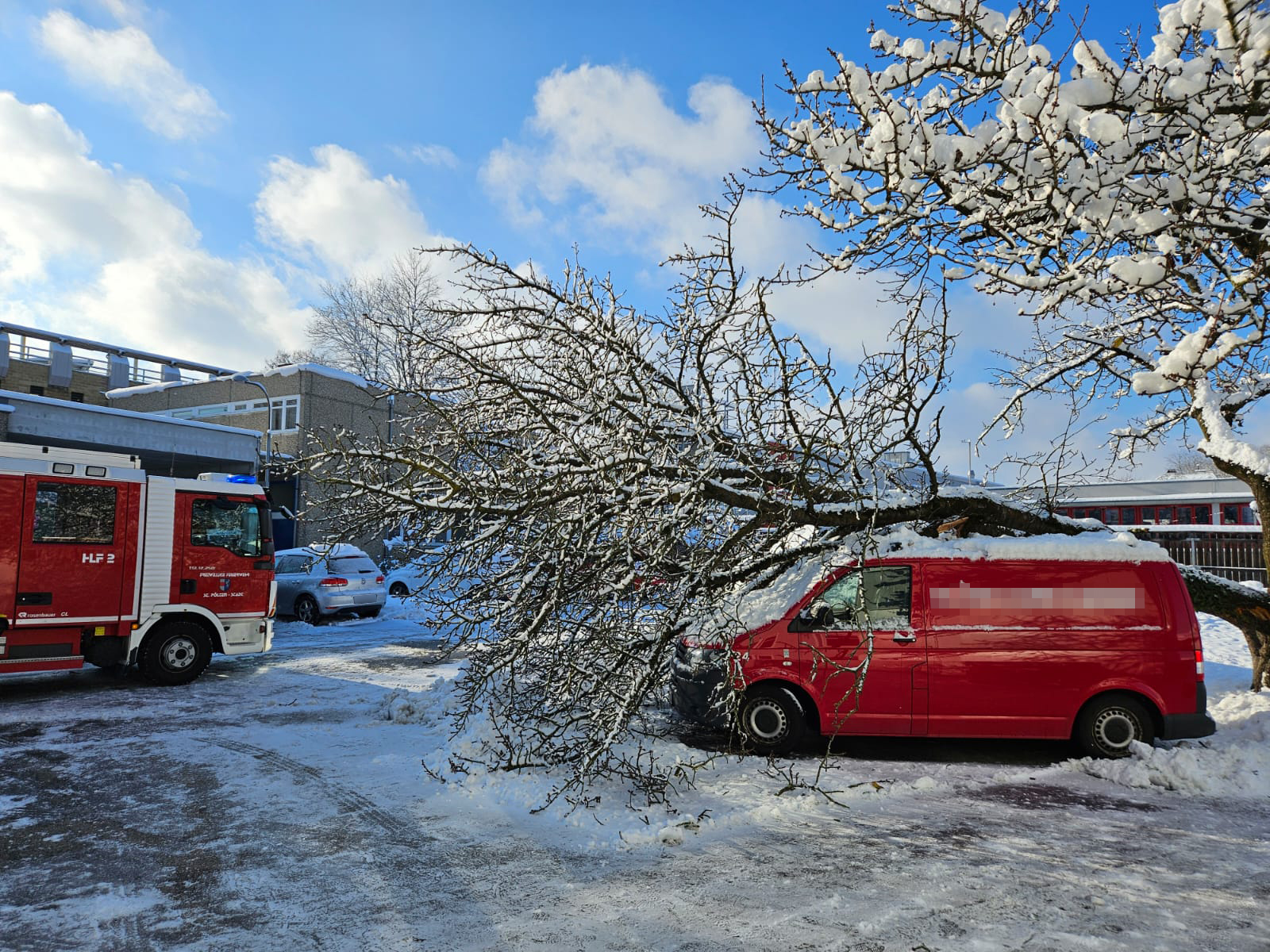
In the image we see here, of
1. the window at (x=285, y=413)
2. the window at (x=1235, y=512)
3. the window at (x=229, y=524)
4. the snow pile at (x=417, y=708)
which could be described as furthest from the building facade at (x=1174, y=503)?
the window at (x=285, y=413)

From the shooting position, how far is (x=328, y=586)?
17.4 metres

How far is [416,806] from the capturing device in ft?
18.3

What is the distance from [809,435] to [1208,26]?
345cm

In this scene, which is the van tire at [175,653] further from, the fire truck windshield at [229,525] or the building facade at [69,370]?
the building facade at [69,370]

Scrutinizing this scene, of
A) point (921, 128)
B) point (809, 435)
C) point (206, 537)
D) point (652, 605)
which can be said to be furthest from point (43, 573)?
point (921, 128)

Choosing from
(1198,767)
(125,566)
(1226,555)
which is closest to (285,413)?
(125,566)

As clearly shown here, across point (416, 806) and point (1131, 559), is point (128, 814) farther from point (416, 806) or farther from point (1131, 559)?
point (1131, 559)

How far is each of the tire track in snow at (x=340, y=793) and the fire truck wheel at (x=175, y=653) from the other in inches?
139

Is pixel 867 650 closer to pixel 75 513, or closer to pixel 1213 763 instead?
pixel 1213 763

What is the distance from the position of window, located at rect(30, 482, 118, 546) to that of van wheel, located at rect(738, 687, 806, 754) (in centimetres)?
833

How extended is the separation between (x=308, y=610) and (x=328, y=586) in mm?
820

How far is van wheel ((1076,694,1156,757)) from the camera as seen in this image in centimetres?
666

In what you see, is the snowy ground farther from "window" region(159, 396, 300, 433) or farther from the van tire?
"window" region(159, 396, 300, 433)

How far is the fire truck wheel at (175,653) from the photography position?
10320mm
